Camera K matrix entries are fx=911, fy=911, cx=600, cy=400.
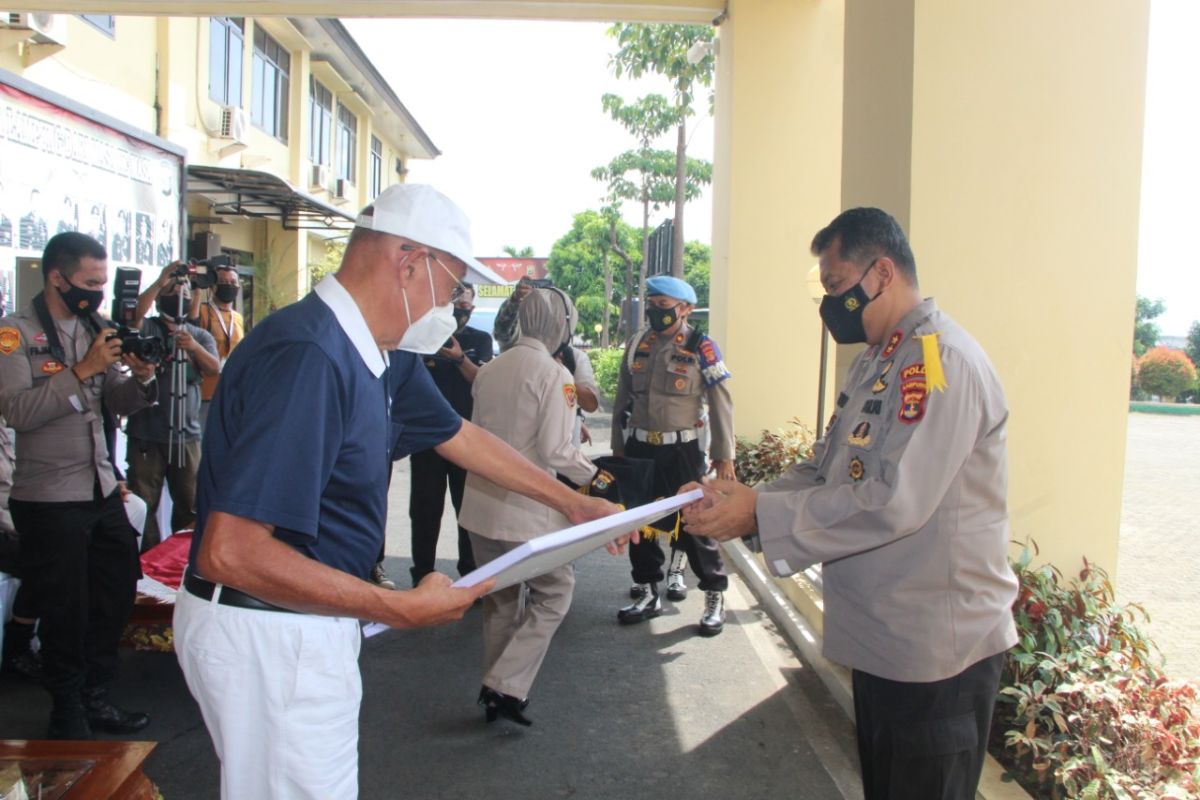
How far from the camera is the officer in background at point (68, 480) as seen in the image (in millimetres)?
3732

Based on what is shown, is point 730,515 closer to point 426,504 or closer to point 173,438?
point 426,504

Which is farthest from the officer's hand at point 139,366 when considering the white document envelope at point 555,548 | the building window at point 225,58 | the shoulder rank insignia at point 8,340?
the building window at point 225,58

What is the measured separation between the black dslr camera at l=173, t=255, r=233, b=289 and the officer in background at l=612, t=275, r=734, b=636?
2.67 m

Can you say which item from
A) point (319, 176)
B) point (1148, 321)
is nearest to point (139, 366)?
point (319, 176)

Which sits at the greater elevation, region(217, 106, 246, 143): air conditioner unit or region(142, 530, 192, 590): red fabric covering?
region(217, 106, 246, 143): air conditioner unit

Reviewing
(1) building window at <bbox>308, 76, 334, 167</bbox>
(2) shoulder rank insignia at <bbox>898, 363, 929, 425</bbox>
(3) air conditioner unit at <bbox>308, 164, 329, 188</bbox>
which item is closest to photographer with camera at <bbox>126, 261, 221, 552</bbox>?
(2) shoulder rank insignia at <bbox>898, 363, 929, 425</bbox>

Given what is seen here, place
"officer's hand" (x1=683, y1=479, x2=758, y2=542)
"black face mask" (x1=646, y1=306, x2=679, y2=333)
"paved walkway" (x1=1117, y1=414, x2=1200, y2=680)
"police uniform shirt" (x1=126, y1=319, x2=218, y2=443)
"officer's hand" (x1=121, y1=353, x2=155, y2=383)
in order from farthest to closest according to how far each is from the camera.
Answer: "police uniform shirt" (x1=126, y1=319, x2=218, y2=443) < "paved walkway" (x1=1117, y1=414, x2=1200, y2=680) < "black face mask" (x1=646, y1=306, x2=679, y2=333) < "officer's hand" (x1=121, y1=353, x2=155, y2=383) < "officer's hand" (x1=683, y1=479, x2=758, y2=542)

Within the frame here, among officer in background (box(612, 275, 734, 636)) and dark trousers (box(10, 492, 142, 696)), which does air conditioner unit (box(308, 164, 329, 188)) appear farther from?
dark trousers (box(10, 492, 142, 696))

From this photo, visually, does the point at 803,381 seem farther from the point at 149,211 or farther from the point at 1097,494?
the point at 149,211

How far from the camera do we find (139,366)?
3.95 metres

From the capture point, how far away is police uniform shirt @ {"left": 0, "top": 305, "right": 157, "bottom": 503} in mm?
3703

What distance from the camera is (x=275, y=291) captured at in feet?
57.9

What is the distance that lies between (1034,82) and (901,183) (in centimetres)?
68

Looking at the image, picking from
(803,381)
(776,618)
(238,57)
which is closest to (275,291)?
(238,57)
